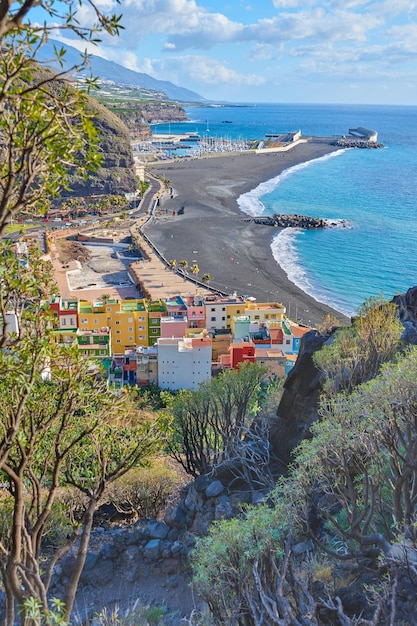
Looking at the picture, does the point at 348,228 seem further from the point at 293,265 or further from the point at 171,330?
the point at 171,330

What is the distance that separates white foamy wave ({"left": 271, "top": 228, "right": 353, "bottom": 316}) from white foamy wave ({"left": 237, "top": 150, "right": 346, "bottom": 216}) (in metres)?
11.7

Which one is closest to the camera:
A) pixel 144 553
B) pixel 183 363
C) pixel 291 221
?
pixel 144 553

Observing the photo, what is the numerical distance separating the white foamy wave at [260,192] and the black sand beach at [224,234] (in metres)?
1.34

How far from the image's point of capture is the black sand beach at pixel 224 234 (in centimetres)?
5112

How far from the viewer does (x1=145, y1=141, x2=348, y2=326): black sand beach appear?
51.1m

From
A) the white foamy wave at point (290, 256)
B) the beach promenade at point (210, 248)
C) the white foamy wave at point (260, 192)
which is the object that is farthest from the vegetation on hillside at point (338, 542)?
the white foamy wave at point (260, 192)

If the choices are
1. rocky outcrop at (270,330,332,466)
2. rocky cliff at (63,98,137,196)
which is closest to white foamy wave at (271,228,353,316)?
rocky outcrop at (270,330,332,466)

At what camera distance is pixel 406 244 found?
66.4 m

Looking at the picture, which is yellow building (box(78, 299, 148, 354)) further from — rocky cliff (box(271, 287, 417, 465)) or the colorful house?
rocky cliff (box(271, 287, 417, 465))

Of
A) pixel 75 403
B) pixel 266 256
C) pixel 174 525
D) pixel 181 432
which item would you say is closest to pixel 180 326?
pixel 181 432

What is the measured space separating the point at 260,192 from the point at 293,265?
1684 inches

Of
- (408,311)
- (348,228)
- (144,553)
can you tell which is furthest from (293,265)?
(144,553)

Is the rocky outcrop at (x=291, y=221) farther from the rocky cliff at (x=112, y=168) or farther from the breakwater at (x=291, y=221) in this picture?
the rocky cliff at (x=112, y=168)

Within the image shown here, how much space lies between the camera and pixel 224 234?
232ft
